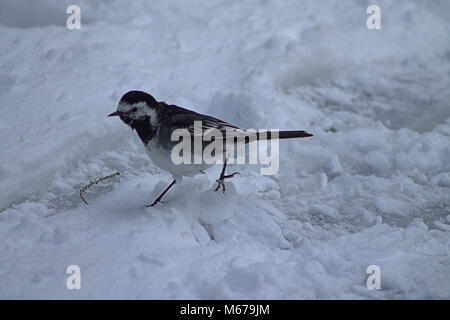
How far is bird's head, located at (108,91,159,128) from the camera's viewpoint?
10.4ft

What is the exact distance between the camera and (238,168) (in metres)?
3.80

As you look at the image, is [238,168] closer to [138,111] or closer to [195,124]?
[195,124]

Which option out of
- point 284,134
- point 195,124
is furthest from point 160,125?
point 284,134

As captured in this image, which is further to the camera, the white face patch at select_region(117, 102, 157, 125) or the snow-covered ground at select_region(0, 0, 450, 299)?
the white face patch at select_region(117, 102, 157, 125)

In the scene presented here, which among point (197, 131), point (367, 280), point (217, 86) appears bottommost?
point (367, 280)

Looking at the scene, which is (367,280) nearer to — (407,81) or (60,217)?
(60,217)

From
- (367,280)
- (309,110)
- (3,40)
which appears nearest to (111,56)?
(3,40)

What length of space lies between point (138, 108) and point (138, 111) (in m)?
0.02

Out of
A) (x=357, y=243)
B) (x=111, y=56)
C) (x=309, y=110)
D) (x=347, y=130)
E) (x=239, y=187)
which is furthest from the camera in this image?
(x=111, y=56)

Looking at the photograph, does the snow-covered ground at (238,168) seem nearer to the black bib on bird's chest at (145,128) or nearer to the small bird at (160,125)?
the small bird at (160,125)

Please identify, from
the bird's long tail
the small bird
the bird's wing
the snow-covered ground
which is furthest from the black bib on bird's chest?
the bird's long tail

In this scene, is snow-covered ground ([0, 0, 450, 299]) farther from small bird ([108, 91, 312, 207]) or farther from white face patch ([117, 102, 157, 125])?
white face patch ([117, 102, 157, 125])

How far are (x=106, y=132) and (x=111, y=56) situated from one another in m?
1.28

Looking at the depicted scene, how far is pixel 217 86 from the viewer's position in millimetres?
4633
